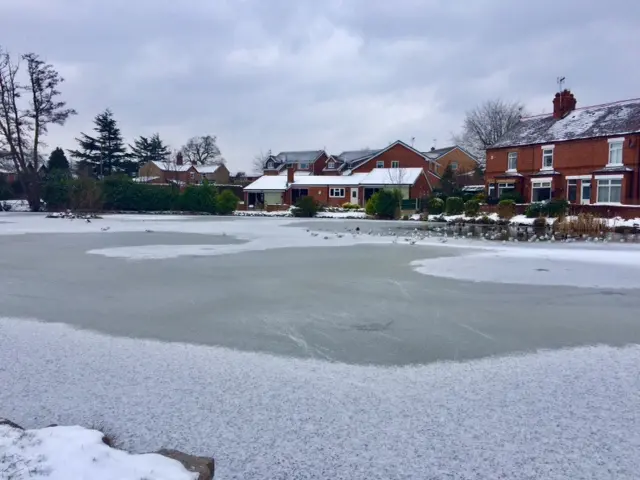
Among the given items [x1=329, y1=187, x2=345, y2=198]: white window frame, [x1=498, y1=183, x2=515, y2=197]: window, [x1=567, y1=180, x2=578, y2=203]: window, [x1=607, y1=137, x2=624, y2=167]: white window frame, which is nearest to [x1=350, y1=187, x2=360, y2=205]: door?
[x1=329, y1=187, x2=345, y2=198]: white window frame

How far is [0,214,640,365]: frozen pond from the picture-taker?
226 inches

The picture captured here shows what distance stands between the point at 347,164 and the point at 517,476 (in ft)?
214

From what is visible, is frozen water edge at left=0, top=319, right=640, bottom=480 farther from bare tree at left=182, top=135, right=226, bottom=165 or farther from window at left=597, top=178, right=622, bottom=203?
bare tree at left=182, top=135, right=226, bottom=165

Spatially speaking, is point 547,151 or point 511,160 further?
point 511,160

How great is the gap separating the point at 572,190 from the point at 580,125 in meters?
4.50

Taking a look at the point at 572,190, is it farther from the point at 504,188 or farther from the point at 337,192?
the point at 337,192

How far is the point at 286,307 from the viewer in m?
7.33

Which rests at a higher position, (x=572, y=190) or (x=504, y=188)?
(x=504, y=188)

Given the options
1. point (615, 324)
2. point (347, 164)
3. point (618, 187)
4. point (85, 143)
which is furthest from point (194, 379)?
point (85, 143)

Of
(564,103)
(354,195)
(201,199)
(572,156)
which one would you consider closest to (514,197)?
(572,156)

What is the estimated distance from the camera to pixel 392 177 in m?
49.6

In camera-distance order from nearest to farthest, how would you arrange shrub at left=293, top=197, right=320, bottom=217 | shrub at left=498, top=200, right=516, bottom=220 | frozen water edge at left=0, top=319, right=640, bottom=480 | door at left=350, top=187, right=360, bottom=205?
frozen water edge at left=0, top=319, right=640, bottom=480
shrub at left=498, top=200, right=516, bottom=220
shrub at left=293, top=197, right=320, bottom=217
door at left=350, top=187, right=360, bottom=205

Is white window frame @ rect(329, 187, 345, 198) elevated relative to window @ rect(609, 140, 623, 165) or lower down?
lower down

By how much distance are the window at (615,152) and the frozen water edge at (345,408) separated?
30.6 metres
